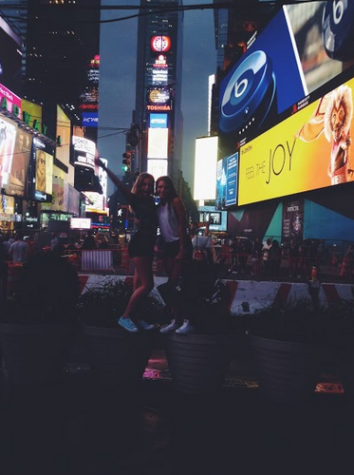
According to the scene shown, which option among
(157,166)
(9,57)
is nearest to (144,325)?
(9,57)

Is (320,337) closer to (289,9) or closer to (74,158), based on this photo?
(289,9)

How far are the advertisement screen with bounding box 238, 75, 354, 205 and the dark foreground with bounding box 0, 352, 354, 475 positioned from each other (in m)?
15.9

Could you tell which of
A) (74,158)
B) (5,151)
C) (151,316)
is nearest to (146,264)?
(151,316)

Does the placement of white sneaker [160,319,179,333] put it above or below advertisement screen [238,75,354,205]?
below

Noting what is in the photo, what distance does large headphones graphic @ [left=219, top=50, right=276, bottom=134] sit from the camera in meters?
31.0

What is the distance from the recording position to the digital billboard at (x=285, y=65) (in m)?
20.3

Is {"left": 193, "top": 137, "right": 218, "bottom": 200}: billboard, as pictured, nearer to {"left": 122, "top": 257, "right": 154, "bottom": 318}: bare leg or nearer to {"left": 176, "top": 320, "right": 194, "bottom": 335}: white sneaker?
{"left": 122, "top": 257, "right": 154, "bottom": 318}: bare leg

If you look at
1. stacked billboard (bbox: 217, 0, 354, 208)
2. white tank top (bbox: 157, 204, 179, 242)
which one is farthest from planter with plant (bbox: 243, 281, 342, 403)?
stacked billboard (bbox: 217, 0, 354, 208)

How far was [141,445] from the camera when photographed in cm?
352

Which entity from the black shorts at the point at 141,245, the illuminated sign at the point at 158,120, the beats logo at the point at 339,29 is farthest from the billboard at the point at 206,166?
the black shorts at the point at 141,245

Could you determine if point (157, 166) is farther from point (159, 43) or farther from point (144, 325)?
point (144, 325)

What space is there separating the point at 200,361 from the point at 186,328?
38 centimetres

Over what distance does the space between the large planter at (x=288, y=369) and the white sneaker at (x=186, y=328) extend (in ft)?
2.43

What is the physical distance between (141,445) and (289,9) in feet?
94.6
